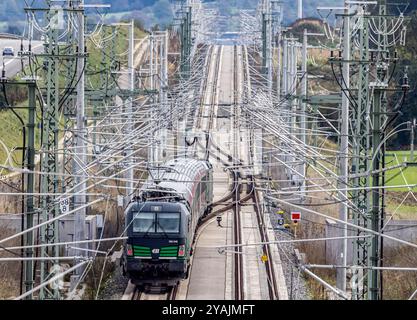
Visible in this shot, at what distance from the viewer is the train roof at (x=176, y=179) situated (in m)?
23.3

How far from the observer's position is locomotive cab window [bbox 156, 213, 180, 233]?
22.4 m

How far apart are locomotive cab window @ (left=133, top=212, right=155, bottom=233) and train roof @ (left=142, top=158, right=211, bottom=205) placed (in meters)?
0.53

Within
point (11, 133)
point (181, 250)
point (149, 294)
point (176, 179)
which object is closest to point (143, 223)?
point (181, 250)

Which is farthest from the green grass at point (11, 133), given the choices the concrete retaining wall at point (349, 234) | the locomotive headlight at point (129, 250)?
the locomotive headlight at point (129, 250)

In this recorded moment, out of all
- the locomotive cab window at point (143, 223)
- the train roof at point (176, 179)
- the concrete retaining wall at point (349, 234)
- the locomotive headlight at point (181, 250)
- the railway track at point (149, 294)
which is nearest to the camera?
the locomotive cab window at point (143, 223)

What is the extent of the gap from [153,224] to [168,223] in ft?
1.08

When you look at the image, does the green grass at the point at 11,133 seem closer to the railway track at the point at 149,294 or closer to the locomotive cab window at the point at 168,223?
the railway track at the point at 149,294

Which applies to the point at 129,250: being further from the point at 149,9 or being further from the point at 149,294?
the point at 149,9

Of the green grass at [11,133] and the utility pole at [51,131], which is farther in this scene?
the green grass at [11,133]

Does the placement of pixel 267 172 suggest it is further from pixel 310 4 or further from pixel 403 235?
pixel 310 4

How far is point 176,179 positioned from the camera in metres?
24.9

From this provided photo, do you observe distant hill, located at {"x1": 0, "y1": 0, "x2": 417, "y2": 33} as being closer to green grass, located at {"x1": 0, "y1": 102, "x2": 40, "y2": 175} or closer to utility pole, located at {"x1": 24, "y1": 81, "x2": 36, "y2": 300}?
green grass, located at {"x1": 0, "y1": 102, "x2": 40, "y2": 175}
